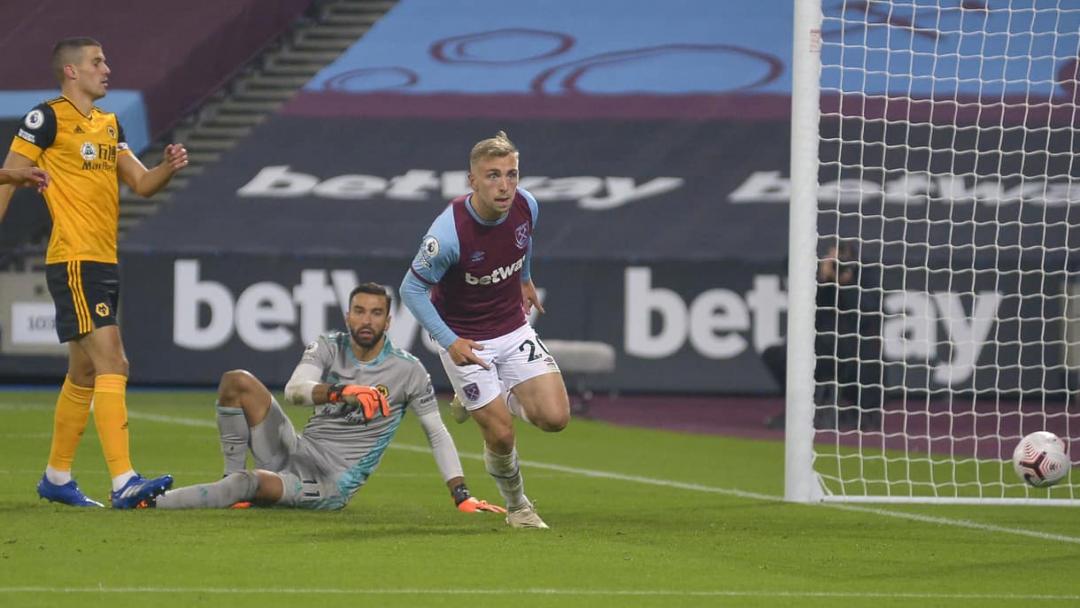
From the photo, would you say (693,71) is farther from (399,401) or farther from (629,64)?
(399,401)

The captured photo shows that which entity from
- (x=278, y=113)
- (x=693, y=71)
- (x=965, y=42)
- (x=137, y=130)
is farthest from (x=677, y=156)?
(x=137, y=130)

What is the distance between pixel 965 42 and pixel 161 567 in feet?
48.7

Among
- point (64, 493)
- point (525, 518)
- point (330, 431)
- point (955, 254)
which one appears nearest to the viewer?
point (525, 518)

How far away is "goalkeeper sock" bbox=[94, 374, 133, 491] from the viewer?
781cm

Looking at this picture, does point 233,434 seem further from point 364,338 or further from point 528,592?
point 528,592

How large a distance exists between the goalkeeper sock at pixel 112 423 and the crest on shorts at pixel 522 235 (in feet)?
6.17

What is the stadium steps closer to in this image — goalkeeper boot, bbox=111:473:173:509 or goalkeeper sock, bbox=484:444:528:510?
goalkeeper boot, bbox=111:473:173:509

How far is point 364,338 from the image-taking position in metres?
8.13

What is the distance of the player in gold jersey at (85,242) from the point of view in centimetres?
780

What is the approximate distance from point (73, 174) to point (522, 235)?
2025mm

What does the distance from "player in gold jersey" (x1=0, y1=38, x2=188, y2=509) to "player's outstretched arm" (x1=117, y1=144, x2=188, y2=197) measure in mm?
10

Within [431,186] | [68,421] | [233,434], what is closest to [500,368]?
[233,434]

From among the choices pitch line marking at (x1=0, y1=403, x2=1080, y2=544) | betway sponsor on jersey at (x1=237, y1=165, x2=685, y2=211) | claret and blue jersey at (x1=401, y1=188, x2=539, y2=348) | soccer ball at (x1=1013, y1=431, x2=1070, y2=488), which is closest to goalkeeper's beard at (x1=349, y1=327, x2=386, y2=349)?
claret and blue jersey at (x1=401, y1=188, x2=539, y2=348)

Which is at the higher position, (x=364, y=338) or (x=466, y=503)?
(x=364, y=338)
